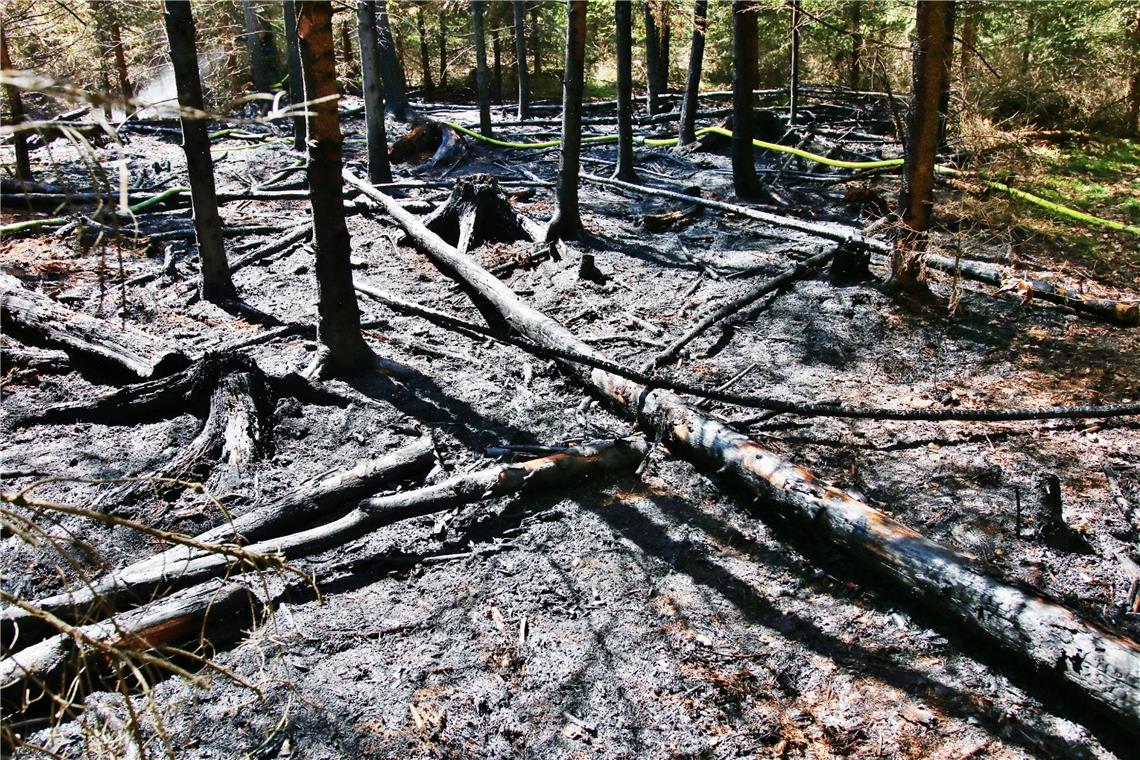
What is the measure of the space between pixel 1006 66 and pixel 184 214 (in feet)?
60.7

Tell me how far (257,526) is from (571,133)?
8.25 m

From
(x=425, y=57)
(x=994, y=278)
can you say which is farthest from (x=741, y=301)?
(x=425, y=57)

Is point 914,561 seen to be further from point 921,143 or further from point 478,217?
point 478,217

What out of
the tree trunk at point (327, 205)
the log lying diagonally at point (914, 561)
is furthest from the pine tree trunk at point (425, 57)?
the log lying diagonally at point (914, 561)

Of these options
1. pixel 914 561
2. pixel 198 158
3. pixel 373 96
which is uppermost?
pixel 373 96

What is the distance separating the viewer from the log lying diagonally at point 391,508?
4.73m

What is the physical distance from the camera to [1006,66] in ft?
62.1

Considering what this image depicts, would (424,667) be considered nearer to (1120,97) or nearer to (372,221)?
(372,221)

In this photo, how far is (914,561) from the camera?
4.74m

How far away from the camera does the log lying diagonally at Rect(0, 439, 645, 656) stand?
4.73 m

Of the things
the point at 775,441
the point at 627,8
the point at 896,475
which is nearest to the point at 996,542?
the point at 896,475

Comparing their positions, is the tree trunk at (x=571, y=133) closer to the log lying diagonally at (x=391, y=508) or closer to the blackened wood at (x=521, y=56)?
the log lying diagonally at (x=391, y=508)

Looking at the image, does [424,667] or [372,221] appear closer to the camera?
[424,667]

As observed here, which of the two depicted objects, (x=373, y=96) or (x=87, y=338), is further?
(x=373, y=96)
